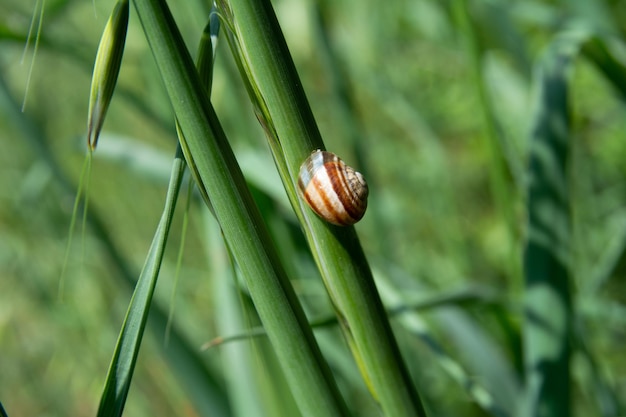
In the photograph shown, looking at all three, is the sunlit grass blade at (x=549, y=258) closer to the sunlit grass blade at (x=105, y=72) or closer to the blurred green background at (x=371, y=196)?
the blurred green background at (x=371, y=196)

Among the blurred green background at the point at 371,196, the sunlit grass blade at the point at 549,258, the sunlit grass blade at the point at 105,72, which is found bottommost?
the sunlit grass blade at the point at 549,258

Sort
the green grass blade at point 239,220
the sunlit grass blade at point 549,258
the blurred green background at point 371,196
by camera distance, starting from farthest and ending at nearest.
→ the blurred green background at point 371,196 → the sunlit grass blade at point 549,258 → the green grass blade at point 239,220

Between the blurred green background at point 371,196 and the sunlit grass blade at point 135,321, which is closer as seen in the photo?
the sunlit grass blade at point 135,321

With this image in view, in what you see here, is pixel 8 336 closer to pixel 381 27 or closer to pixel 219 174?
pixel 381 27

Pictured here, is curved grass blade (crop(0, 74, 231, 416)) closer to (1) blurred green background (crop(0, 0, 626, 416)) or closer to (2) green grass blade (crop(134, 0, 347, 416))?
(1) blurred green background (crop(0, 0, 626, 416))

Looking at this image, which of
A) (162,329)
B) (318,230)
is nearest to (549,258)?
(318,230)

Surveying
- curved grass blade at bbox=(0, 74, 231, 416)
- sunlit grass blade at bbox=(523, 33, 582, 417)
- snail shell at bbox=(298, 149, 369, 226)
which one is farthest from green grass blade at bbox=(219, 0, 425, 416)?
curved grass blade at bbox=(0, 74, 231, 416)

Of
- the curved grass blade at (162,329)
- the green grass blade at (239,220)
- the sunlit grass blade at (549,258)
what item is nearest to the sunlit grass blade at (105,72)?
the green grass blade at (239,220)
